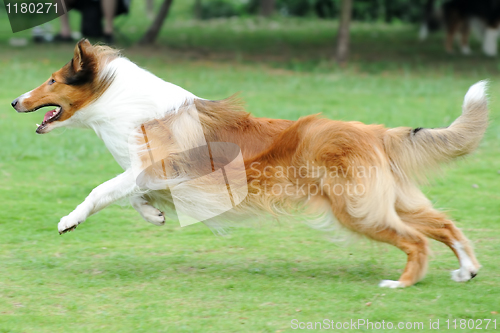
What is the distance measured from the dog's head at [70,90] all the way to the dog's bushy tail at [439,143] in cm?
256

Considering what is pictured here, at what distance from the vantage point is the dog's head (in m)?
5.26

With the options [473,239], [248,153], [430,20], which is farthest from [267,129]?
[430,20]

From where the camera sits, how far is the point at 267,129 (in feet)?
17.1

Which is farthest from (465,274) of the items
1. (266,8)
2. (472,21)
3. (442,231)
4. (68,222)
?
(266,8)

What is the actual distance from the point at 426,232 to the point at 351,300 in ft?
3.14

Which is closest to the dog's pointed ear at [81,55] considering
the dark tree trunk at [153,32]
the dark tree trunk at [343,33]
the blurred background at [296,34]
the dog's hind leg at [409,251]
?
the dog's hind leg at [409,251]

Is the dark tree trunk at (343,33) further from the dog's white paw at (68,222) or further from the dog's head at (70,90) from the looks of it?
the dog's white paw at (68,222)

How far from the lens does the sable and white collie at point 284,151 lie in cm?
484

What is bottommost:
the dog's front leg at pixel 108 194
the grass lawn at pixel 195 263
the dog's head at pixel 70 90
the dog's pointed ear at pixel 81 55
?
the grass lawn at pixel 195 263

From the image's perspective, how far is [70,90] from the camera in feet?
17.4

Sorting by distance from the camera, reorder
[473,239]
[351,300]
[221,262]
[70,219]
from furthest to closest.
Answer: [473,239], [221,262], [70,219], [351,300]

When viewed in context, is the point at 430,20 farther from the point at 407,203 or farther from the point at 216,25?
the point at 407,203

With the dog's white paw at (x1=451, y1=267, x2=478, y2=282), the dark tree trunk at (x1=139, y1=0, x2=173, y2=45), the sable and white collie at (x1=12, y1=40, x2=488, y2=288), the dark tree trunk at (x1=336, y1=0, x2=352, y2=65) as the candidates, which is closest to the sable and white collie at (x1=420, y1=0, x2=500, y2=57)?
the dark tree trunk at (x1=336, y1=0, x2=352, y2=65)

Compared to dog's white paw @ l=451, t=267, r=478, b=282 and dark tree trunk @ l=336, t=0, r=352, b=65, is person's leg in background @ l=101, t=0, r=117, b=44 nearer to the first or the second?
dark tree trunk @ l=336, t=0, r=352, b=65
